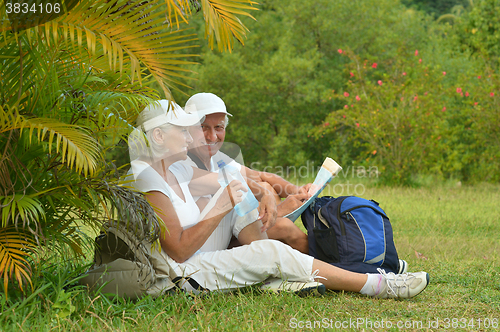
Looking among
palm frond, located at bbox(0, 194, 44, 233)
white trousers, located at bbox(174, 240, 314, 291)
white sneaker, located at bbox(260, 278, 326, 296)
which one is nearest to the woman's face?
white trousers, located at bbox(174, 240, 314, 291)

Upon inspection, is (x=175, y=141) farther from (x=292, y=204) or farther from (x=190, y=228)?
(x=292, y=204)

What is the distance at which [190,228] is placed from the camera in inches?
105

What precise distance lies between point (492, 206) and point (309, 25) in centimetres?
937

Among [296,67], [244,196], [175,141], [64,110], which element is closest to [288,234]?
[244,196]

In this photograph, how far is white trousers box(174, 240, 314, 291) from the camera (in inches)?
108

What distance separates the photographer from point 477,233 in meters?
5.24

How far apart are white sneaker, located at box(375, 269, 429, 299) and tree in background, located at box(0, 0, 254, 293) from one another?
4.55 feet

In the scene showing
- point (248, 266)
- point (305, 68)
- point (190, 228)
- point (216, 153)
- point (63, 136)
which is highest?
point (305, 68)

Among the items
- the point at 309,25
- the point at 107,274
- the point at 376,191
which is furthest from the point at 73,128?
the point at 309,25

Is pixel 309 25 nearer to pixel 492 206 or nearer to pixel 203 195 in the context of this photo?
pixel 492 206

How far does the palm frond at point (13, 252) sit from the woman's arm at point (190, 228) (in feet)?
2.13

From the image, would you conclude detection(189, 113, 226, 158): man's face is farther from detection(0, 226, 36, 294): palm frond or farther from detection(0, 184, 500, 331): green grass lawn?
detection(0, 226, 36, 294): palm frond

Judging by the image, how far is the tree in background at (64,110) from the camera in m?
2.21

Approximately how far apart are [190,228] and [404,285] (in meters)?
1.27
